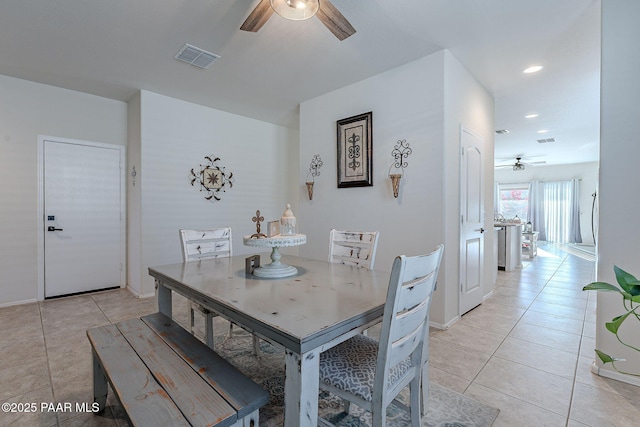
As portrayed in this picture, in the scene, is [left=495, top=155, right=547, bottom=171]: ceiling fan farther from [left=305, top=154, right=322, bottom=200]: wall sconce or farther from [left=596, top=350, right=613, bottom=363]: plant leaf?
[left=596, top=350, right=613, bottom=363]: plant leaf

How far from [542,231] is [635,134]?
10145 millimetres

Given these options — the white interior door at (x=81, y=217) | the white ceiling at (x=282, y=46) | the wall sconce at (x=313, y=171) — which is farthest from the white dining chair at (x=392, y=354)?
the white interior door at (x=81, y=217)

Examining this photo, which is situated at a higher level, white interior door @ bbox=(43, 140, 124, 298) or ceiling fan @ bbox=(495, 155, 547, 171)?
ceiling fan @ bbox=(495, 155, 547, 171)

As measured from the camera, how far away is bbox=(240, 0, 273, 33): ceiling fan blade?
1700 millimetres

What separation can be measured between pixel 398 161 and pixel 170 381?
263cm

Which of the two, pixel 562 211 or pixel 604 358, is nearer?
pixel 604 358

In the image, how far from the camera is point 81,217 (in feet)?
12.4

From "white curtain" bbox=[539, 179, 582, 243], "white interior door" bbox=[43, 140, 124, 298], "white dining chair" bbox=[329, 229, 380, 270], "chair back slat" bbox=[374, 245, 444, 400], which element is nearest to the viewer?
"chair back slat" bbox=[374, 245, 444, 400]

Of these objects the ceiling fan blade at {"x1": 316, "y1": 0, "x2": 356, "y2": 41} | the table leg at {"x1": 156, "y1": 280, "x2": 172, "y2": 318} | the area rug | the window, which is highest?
the ceiling fan blade at {"x1": 316, "y1": 0, "x2": 356, "y2": 41}

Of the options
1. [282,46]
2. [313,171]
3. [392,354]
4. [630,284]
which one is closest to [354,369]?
[392,354]

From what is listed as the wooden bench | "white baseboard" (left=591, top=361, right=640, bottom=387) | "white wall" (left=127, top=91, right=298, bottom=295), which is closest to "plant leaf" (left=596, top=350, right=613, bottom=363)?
the wooden bench

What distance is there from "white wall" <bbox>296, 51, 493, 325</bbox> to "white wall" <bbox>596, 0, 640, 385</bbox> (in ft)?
3.47

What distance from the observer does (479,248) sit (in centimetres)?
343

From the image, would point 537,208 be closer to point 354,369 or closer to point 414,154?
point 414,154
